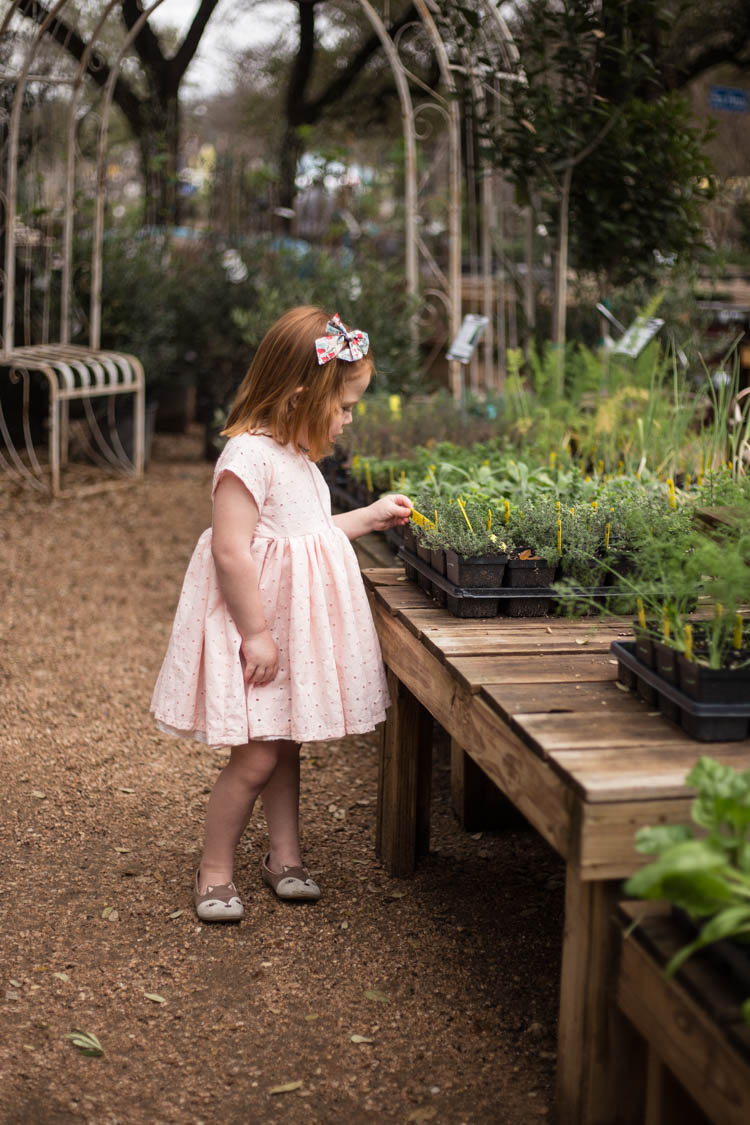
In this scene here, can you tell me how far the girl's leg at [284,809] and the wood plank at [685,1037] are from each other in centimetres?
107

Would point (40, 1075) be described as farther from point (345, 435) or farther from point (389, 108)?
point (389, 108)

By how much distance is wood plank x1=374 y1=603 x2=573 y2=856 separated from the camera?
5.13ft

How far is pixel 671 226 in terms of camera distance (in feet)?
15.6

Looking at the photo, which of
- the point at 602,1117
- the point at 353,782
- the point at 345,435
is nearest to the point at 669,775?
the point at 602,1117

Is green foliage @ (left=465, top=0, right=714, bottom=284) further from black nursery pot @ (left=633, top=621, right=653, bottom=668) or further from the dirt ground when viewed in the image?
black nursery pot @ (left=633, top=621, right=653, bottom=668)

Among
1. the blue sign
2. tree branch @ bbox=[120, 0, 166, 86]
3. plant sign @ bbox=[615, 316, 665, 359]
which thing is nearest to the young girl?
plant sign @ bbox=[615, 316, 665, 359]

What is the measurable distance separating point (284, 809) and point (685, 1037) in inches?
50.7

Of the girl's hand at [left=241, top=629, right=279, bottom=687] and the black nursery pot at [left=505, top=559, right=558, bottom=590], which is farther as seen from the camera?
the black nursery pot at [left=505, top=559, right=558, bottom=590]

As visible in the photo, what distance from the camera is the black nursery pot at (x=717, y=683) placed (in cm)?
163

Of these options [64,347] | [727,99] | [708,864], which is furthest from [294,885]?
[727,99]

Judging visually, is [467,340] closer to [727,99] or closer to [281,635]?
[281,635]

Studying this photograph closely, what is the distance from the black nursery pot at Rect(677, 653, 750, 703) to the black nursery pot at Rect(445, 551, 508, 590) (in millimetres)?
670

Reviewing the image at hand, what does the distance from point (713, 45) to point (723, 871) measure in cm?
1035

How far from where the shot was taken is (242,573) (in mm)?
2154
